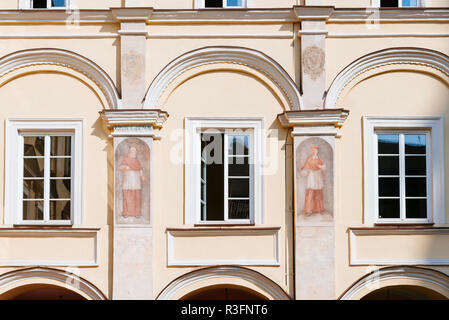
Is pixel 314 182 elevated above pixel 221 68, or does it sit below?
below

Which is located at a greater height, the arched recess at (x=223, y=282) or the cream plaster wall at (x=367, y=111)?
the cream plaster wall at (x=367, y=111)

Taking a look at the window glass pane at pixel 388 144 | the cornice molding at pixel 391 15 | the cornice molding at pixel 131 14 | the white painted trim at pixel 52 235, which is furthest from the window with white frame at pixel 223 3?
the white painted trim at pixel 52 235

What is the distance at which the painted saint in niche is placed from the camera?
14734mm

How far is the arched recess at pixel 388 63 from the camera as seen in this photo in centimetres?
1505

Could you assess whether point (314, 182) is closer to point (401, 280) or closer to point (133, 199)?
point (401, 280)

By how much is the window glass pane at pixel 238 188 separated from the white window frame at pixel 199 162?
0.32 ft

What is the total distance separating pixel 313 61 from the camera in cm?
1503

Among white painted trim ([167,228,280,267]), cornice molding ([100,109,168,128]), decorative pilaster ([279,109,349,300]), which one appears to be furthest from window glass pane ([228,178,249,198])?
cornice molding ([100,109,168,128])

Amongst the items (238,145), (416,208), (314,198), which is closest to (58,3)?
(238,145)

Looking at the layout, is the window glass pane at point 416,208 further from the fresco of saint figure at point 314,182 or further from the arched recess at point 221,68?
the arched recess at point 221,68

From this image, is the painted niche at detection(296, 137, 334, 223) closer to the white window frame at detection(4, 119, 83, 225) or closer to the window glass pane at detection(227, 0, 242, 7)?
the window glass pane at detection(227, 0, 242, 7)

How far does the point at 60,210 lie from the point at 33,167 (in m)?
0.87

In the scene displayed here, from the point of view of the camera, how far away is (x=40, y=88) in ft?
49.9
